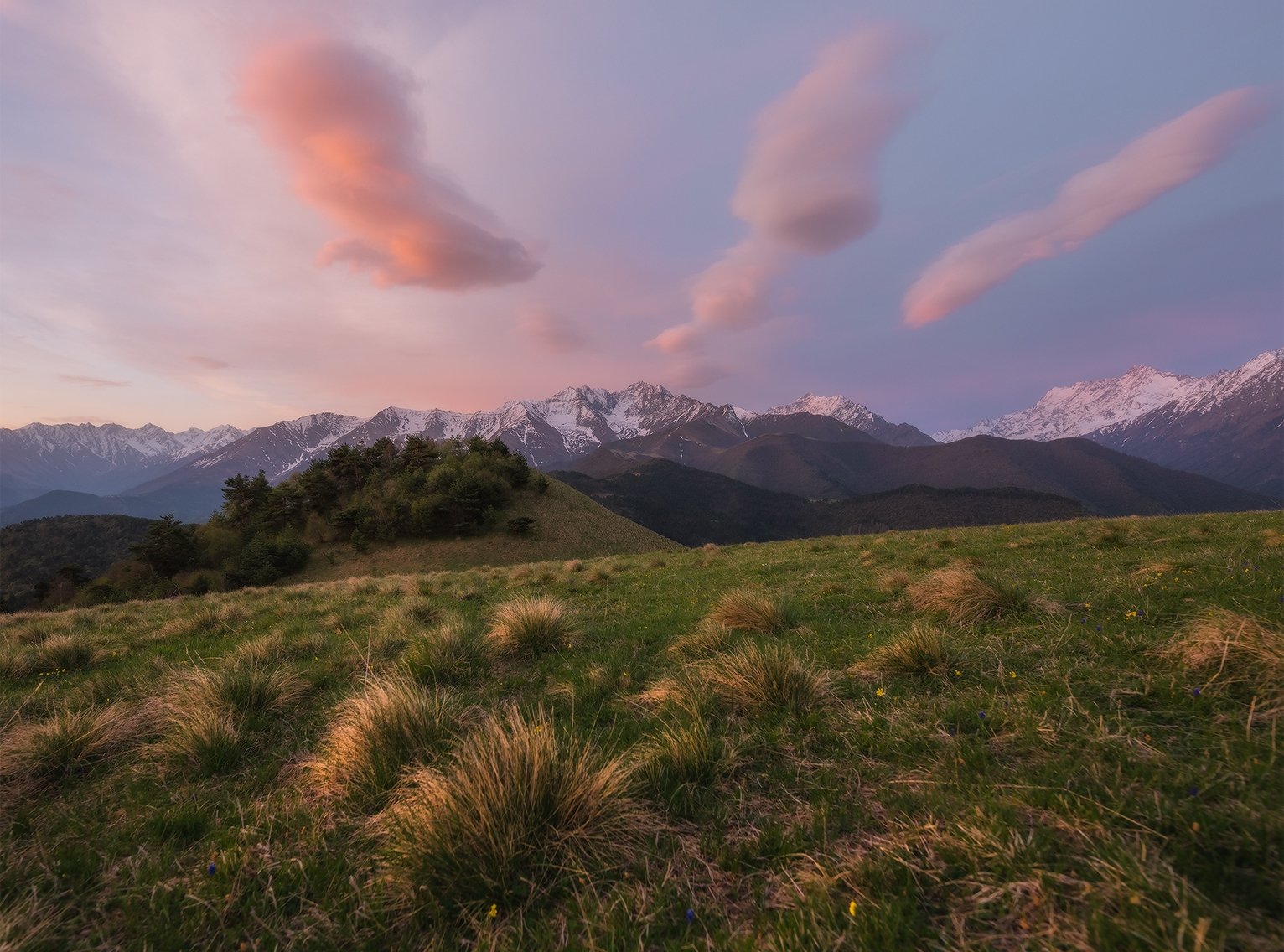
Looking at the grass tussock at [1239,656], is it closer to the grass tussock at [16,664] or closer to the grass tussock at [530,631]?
the grass tussock at [530,631]

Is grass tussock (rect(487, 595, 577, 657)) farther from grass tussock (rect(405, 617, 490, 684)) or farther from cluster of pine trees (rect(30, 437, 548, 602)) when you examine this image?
cluster of pine trees (rect(30, 437, 548, 602))

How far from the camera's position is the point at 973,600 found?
7238 millimetres

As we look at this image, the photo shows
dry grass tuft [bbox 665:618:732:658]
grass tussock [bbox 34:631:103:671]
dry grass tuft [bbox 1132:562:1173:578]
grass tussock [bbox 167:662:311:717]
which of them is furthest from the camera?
grass tussock [bbox 34:631:103:671]

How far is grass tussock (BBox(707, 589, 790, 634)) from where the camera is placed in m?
7.93

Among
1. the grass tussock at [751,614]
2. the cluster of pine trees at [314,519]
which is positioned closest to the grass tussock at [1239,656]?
the grass tussock at [751,614]

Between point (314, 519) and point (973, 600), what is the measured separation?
74609 mm

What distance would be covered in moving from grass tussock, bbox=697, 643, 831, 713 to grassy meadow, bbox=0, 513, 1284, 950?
0.03 metres

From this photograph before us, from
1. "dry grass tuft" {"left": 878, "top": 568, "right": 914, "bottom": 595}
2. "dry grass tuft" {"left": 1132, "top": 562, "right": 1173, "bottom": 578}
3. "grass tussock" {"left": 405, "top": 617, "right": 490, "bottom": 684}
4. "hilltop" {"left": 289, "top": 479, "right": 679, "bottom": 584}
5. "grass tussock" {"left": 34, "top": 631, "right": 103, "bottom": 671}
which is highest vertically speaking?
"dry grass tuft" {"left": 1132, "top": 562, "right": 1173, "bottom": 578}

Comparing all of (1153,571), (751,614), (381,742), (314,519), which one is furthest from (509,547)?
(1153,571)

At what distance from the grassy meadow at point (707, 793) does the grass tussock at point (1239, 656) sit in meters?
0.03

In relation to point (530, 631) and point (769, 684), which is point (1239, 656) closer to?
point (769, 684)

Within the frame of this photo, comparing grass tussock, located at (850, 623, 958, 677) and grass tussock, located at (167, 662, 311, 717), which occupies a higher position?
grass tussock, located at (850, 623, 958, 677)

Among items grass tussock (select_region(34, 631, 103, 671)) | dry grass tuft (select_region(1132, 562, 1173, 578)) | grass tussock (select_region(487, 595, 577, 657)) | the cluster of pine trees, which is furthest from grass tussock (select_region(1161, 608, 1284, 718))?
the cluster of pine trees

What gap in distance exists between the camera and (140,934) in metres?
2.76
